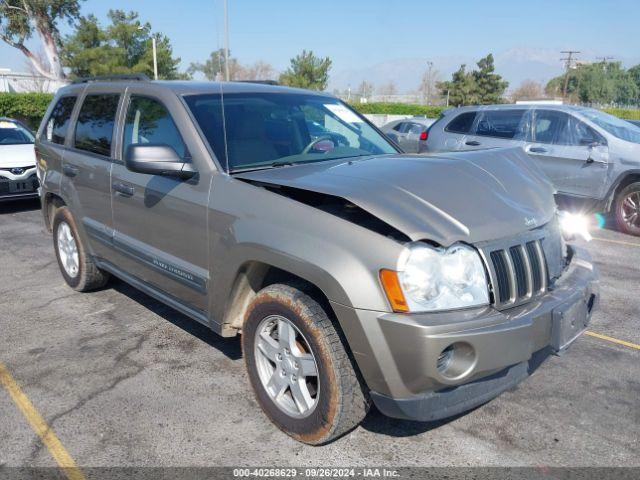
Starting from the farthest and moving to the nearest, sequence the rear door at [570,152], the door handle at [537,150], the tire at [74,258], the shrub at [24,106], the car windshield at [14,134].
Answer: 1. the shrub at [24,106]
2. the car windshield at [14,134]
3. the door handle at [537,150]
4. the rear door at [570,152]
5. the tire at [74,258]

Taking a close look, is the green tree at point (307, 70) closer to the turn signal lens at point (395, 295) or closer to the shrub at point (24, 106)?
the shrub at point (24, 106)

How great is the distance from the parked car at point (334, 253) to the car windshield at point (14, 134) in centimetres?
682

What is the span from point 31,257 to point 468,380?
574 centimetres

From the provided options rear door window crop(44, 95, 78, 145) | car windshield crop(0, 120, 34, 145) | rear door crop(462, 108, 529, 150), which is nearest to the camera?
rear door window crop(44, 95, 78, 145)

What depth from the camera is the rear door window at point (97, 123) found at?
4312 mm

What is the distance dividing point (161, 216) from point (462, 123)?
6950 millimetres

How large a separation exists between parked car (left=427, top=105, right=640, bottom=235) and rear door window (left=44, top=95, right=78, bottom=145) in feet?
15.6

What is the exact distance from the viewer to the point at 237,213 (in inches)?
119

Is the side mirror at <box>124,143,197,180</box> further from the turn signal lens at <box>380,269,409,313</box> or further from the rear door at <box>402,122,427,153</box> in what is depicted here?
the rear door at <box>402,122,427,153</box>

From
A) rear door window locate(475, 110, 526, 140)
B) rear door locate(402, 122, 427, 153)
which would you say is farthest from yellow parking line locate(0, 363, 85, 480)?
rear door locate(402, 122, 427, 153)

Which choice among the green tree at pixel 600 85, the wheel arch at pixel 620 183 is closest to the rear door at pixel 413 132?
the wheel arch at pixel 620 183

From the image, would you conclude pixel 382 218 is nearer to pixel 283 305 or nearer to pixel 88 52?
pixel 283 305

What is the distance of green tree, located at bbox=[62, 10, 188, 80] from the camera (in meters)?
38.5

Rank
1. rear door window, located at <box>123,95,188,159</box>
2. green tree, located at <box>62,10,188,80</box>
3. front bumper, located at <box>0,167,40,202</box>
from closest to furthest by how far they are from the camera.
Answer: rear door window, located at <box>123,95,188,159</box>, front bumper, located at <box>0,167,40,202</box>, green tree, located at <box>62,10,188,80</box>
